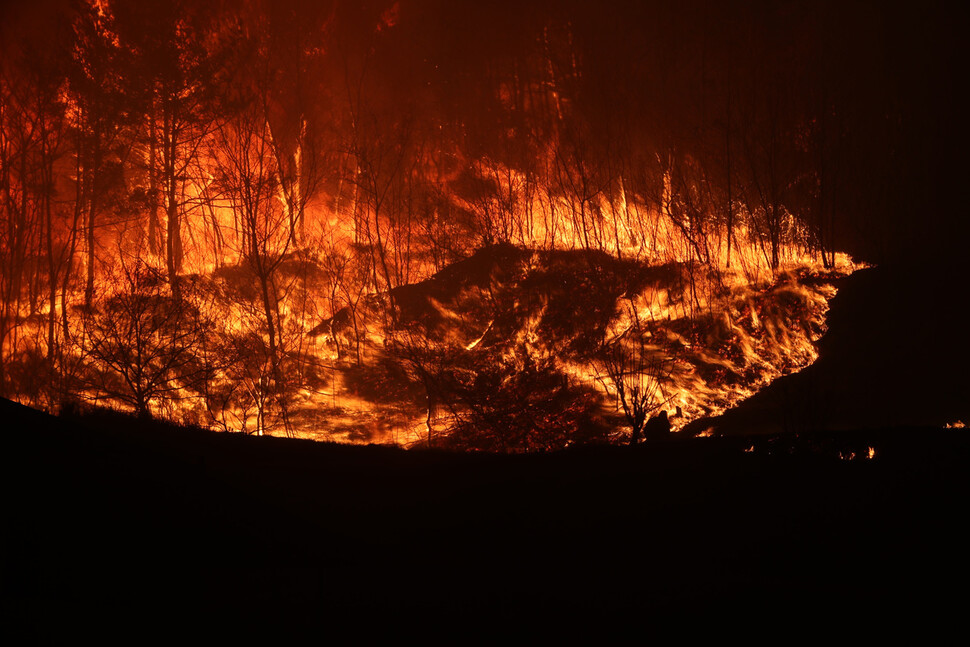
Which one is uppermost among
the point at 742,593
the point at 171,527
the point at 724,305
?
the point at 724,305

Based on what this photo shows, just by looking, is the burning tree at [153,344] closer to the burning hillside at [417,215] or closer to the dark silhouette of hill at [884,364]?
the burning hillside at [417,215]

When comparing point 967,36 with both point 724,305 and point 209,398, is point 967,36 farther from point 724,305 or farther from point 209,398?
point 209,398

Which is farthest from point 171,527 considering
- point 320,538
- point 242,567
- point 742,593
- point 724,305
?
point 724,305

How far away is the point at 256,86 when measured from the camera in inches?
718

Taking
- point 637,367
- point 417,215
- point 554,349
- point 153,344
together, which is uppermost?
point 417,215

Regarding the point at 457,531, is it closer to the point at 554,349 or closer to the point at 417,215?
the point at 554,349

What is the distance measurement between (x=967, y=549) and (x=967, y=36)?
16416mm

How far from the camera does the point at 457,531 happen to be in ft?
18.7

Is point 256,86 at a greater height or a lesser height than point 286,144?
greater

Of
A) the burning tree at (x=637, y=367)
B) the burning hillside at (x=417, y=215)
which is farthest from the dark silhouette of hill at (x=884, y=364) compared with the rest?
the burning tree at (x=637, y=367)

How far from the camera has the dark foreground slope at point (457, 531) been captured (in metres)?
3.97

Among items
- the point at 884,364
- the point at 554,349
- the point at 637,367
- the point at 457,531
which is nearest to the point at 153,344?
the point at 554,349

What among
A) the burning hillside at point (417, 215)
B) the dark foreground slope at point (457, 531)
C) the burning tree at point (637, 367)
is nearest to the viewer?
the dark foreground slope at point (457, 531)

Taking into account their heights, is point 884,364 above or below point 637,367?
below
